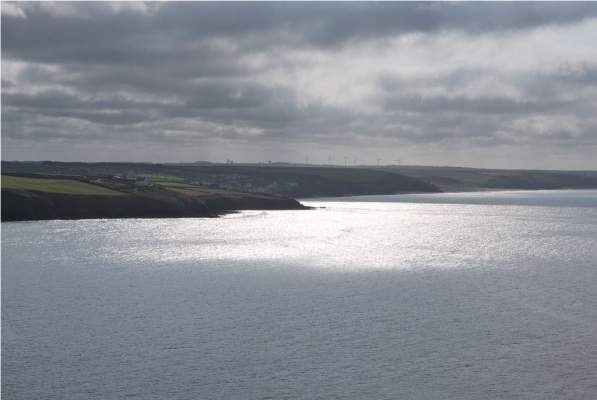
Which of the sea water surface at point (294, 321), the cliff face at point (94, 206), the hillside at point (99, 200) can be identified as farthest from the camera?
the hillside at point (99, 200)

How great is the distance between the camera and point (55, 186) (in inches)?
5423

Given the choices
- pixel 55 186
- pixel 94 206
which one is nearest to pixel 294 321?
pixel 94 206

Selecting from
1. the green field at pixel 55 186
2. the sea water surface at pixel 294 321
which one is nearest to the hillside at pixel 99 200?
the green field at pixel 55 186

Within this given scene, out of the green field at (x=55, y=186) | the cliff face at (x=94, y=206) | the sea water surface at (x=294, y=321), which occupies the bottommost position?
the sea water surface at (x=294, y=321)

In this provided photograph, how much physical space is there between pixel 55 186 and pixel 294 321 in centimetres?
10479

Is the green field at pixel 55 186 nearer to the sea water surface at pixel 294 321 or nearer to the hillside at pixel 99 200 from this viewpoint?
the hillside at pixel 99 200

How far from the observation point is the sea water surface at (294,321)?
33.4m

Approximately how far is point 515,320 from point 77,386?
29065mm

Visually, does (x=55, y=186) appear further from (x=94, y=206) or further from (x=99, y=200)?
(x=94, y=206)

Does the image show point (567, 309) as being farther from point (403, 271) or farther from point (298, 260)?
point (298, 260)

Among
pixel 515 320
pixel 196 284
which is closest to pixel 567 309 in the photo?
pixel 515 320

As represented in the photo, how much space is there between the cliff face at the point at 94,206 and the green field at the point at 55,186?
3.45 m

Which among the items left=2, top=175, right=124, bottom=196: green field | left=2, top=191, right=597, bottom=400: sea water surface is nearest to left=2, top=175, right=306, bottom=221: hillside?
left=2, top=175, right=124, bottom=196: green field

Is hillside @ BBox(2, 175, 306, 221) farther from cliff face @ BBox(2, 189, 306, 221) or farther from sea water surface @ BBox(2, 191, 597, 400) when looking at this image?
sea water surface @ BBox(2, 191, 597, 400)
